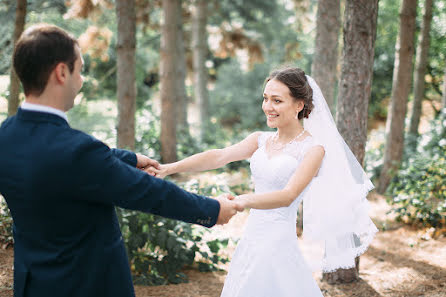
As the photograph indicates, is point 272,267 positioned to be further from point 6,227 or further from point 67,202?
point 6,227

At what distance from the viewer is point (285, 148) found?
298 cm

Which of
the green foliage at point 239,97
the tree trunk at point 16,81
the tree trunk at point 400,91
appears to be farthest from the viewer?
the green foliage at point 239,97

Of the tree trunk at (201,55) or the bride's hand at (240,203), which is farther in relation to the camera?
the tree trunk at (201,55)

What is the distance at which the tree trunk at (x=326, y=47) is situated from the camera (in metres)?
6.32

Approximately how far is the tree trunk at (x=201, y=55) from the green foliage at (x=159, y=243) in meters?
7.94

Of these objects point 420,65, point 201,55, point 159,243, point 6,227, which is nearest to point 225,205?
point 159,243

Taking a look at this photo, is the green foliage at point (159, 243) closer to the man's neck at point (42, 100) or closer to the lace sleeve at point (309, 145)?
the lace sleeve at point (309, 145)

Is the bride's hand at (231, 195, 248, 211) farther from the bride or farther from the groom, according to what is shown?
the groom

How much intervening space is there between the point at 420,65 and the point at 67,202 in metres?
9.10

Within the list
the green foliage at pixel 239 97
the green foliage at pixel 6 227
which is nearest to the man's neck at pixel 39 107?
the green foliage at pixel 6 227

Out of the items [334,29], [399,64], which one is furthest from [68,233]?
[399,64]

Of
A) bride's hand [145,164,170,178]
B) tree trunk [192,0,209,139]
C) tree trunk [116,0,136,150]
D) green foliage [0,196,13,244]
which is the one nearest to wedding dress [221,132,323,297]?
bride's hand [145,164,170,178]

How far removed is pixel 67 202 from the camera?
5.98ft

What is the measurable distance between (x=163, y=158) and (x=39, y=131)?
26.3 feet
